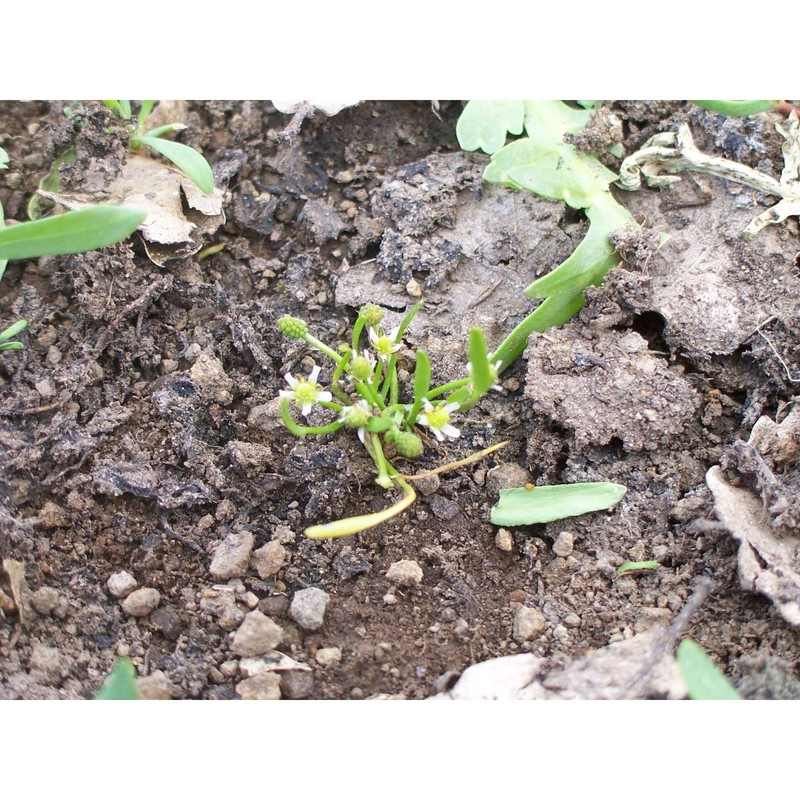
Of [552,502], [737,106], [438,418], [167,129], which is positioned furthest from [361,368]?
[737,106]

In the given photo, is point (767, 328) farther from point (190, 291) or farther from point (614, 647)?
point (190, 291)

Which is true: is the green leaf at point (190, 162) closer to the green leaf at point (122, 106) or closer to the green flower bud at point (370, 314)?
the green leaf at point (122, 106)

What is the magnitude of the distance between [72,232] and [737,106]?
1.67 m

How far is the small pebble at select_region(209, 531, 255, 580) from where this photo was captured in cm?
173

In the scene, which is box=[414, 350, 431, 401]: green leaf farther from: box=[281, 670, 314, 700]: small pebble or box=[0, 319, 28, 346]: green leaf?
box=[0, 319, 28, 346]: green leaf

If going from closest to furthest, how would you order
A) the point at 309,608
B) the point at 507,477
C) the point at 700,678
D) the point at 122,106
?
the point at 700,678 → the point at 309,608 → the point at 507,477 → the point at 122,106

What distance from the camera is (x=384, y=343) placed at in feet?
6.12

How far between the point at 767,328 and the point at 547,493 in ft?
2.29

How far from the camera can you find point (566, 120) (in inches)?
89.4

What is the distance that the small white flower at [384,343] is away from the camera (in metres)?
1.86

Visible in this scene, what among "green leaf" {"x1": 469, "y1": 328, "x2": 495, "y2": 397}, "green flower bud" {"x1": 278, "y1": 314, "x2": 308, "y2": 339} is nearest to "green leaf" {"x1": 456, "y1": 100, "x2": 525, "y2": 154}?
"green flower bud" {"x1": 278, "y1": 314, "x2": 308, "y2": 339}

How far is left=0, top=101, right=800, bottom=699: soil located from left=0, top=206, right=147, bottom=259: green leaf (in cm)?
32

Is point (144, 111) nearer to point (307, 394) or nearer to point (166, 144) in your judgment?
point (166, 144)
